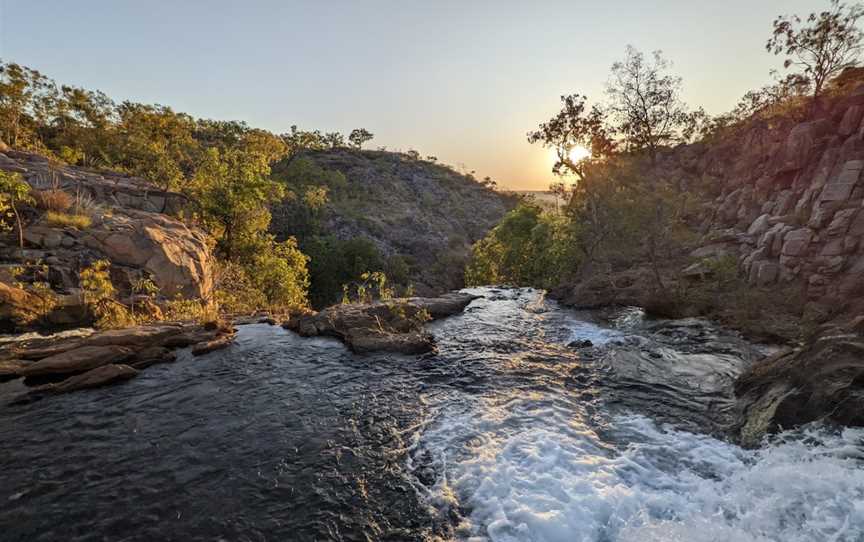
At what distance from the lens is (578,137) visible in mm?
31234

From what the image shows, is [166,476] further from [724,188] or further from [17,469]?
[724,188]

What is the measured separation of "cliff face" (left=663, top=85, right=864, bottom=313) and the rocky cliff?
2614 centimetres

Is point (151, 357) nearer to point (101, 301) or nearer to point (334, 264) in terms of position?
point (101, 301)

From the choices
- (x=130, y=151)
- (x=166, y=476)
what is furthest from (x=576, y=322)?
(x=130, y=151)

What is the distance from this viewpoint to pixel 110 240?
14.8 meters

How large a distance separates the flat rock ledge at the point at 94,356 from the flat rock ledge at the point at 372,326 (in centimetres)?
365

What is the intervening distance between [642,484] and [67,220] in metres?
20.4

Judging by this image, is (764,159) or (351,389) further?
(764,159)

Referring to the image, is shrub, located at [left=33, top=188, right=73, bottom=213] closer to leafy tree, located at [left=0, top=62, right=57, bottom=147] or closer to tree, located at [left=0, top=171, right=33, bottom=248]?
tree, located at [left=0, top=171, right=33, bottom=248]

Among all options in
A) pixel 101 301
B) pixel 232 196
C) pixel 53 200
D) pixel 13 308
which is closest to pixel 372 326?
pixel 101 301

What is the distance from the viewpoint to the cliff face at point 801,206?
52.1 feet

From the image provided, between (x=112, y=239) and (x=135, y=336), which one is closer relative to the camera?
(x=135, y=336)

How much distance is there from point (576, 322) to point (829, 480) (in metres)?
13.7

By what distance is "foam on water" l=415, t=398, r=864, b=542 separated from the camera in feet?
17.3
